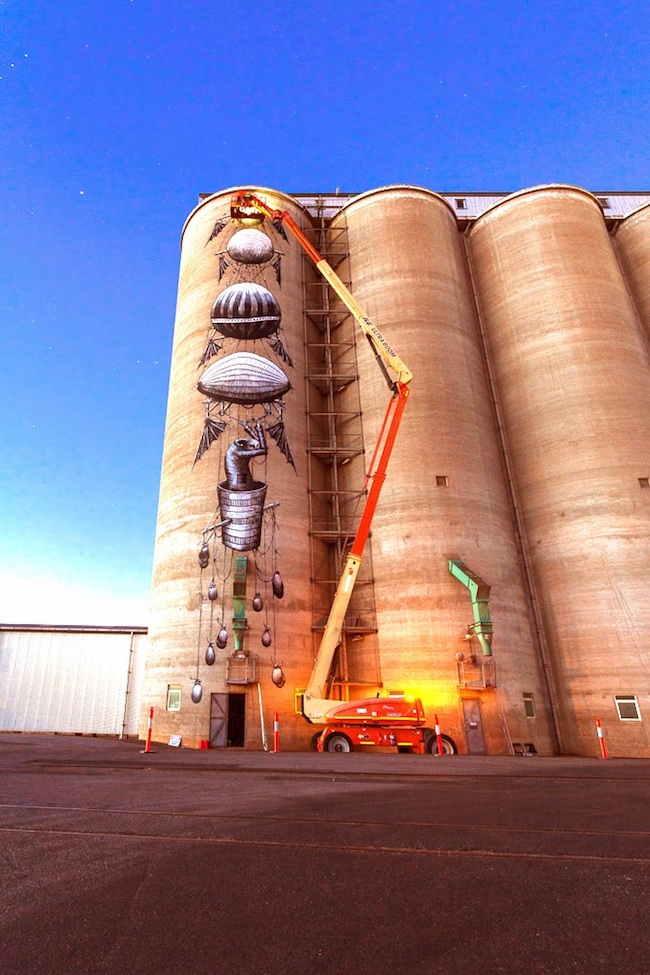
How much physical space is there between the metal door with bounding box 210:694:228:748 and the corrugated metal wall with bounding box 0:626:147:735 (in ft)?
31.3

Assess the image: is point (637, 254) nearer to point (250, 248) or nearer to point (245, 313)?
point (250, 248)

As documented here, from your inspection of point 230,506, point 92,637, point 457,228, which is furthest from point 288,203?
point 92,637

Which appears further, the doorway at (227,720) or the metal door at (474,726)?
the doorway at (227,720)

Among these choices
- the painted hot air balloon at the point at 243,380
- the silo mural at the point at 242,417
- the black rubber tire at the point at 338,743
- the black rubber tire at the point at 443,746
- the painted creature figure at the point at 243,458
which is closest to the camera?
the black rubber tire at the point at 338,743

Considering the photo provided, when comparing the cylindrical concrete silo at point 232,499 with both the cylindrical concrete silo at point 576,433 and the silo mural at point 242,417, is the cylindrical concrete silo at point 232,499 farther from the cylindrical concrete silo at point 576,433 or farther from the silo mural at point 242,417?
the cylindrical concrete silo at point 576,433

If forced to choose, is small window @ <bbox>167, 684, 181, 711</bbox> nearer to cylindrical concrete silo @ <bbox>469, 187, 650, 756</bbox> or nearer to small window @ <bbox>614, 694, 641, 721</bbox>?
cylindrical concrete silo @ <bbox>469, 187, 650, 756</bbox>

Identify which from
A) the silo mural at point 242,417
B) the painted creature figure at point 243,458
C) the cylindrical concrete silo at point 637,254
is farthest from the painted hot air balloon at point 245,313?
the cylindrical concrete silo at point 637,254

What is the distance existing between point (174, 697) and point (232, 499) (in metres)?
8.85

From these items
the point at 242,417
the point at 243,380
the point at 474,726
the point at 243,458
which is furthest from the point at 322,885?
the point at 243,380

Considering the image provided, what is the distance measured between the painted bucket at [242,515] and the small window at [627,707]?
16.9 metres

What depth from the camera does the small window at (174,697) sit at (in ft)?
72.6

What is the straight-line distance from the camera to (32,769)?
37.3 feet

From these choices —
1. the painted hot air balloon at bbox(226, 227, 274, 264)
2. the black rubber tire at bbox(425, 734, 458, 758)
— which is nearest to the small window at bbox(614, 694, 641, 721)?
the black rubber tire at bbox(425, 734, 458, 758)

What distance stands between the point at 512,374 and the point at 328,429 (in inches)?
433
